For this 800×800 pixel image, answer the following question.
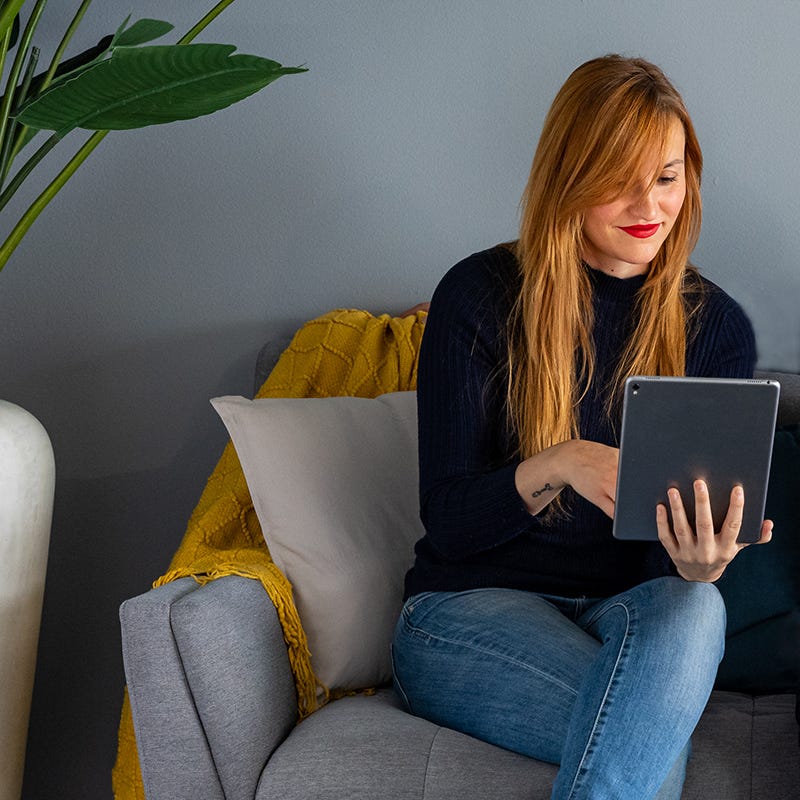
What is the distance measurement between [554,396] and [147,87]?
60 centimetres

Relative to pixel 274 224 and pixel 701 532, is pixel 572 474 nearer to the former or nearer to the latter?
pixel 701 532

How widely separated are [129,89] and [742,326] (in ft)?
2.77

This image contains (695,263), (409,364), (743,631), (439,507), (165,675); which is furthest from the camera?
(695,263)

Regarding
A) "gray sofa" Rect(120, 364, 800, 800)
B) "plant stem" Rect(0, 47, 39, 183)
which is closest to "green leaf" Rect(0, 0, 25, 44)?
"plant stem" Rect(0, 47, 39, 183)

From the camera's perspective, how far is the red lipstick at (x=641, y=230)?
4.48 feet

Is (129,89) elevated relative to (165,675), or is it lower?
elevated

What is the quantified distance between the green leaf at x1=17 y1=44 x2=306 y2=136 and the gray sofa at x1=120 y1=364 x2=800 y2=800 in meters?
0.55

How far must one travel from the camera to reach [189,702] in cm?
118

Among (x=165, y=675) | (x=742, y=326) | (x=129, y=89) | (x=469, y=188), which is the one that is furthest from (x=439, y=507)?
(x=469, y=188)

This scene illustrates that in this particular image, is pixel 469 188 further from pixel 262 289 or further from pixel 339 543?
pixel 339 543

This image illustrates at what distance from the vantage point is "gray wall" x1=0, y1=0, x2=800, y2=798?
71.5 inches

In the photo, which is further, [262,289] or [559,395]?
[262,289]

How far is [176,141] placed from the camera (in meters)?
1.94

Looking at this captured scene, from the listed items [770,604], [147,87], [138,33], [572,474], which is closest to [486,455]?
[572,474]
